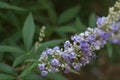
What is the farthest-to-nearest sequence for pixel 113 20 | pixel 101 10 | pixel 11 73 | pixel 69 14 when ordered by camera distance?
pixel 101 10 < pixel 69 14 < pixel 11 73 < pixel 113 20

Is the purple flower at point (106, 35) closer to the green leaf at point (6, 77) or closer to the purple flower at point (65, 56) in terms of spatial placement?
the purple flower at point (65, 56)

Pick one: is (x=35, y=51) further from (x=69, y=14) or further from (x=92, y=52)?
(x=69, y=14)

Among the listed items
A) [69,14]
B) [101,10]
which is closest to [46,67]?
[69,14]

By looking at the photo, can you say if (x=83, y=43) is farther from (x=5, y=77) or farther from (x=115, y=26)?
(x=5, y=77)

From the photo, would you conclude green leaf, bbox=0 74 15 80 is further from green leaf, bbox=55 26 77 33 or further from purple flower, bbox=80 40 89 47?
green leaf, bbox=55 26 77 33

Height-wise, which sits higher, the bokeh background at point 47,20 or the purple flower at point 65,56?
the bokeh background at point 47,20

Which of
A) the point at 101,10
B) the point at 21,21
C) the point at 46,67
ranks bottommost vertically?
the point at 46,67

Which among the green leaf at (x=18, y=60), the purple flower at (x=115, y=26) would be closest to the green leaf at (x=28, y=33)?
the green leaf at (x=18, y=60)

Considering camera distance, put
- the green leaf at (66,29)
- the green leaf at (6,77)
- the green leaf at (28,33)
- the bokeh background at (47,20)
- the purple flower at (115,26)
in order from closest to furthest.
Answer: the purple flower at (115,26)
the green leaf at (6,77)
the green leaf at (28,33)
the bokeh background at (47,20)
the green leaf at (66,29)
